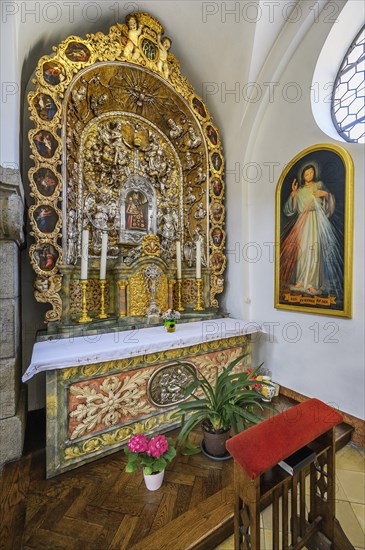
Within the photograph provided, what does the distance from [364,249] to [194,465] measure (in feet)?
8.34

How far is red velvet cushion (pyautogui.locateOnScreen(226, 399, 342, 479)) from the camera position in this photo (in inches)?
36.2

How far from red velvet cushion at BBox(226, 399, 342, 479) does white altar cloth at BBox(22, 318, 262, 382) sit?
50.7 inches

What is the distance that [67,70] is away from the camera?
8.20 ft

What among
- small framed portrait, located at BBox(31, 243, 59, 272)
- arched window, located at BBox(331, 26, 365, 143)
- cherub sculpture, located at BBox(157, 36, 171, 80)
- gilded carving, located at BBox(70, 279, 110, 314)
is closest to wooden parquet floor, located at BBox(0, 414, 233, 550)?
gilded carving, located at BBox(70, 279, 110, 314)

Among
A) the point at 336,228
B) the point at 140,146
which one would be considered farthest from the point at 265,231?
the point at 140,146

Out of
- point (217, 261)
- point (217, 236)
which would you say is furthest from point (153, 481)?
point (217, 236)

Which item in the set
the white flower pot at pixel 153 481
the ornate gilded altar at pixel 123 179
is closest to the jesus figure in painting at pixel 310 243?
the ornate gilded altar at pixel 123 179

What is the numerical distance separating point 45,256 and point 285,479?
250 cm

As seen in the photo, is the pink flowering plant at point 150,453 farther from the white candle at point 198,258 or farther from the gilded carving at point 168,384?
the white candle at point 198,258

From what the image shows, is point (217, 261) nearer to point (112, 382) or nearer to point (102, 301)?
point (102, 301)

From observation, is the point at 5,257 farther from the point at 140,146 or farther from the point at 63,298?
the point at 140,146

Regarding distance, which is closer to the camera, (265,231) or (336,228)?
(336,228)

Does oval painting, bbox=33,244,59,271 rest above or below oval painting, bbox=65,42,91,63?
below

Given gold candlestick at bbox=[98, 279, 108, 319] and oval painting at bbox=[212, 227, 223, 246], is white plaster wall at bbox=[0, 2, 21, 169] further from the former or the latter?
oval painting at bbox=[212, 227, 223, 246]
